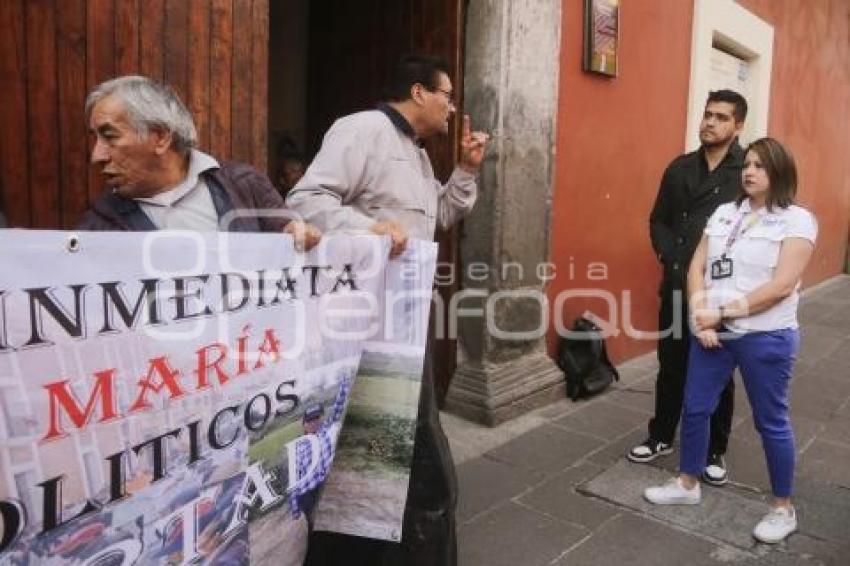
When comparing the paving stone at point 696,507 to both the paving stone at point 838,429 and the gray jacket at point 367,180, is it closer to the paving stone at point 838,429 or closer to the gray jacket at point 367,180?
the paving stone at point 838,429

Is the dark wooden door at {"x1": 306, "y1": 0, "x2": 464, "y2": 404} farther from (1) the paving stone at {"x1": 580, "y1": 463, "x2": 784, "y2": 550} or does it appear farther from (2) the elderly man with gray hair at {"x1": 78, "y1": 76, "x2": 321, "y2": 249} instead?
(2) the elderly man with gray hair at {"x1": 78, "y1": 76, "x2": 321, "y2": 249}

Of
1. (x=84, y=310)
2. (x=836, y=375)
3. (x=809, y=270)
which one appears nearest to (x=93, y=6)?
(x=84, y=310)

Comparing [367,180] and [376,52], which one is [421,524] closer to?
[367,180]

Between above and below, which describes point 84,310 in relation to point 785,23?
below

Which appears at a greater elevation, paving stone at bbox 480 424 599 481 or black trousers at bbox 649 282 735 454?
black trousers at bbox 649 282 735 454

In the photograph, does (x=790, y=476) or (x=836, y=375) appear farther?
(x=836, y=375)

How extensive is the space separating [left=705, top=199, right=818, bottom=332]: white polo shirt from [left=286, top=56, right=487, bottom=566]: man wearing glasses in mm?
1070

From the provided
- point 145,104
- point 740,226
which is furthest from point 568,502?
point 145,104

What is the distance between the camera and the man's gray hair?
1.70 meters

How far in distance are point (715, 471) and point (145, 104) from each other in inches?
116

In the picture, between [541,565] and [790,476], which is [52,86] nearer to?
[541,565]

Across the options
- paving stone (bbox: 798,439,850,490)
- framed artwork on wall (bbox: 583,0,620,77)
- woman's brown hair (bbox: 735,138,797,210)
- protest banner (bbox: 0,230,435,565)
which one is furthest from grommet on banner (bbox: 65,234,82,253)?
framed artwork on wall (bbox: 583,0,620,77)

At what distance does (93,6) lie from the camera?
2393 millimetres

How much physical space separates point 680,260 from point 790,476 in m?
1.11
